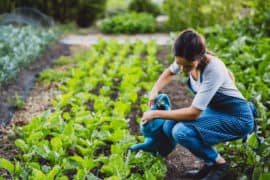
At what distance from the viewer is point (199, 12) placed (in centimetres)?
975

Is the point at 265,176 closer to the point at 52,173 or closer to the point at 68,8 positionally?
the point at 52,173

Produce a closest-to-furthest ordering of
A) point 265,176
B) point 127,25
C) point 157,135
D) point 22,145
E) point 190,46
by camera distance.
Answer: point 265,176 → point 190,46 → point 157,135 → point 22,145 → point 127,25

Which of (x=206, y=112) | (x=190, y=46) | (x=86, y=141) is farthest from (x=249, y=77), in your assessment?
(x=190, y=46)

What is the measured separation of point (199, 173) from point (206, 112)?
47cm

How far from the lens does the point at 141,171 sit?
12.0ft

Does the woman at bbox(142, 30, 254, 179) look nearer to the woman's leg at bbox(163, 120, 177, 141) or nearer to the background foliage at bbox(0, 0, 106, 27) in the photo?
the woman's leg at bbox(163, 120, 177, 141)

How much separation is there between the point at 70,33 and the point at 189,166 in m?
7.97

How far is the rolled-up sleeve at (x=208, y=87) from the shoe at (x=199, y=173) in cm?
58

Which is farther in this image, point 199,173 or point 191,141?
point 199,173

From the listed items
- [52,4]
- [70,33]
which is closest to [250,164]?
[70,33]

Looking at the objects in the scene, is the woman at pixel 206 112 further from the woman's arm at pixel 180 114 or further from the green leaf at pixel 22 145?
the green leaf at pixel 22 145

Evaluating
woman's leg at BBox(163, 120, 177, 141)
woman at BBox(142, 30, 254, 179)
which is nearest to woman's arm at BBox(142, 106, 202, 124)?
woman at BBox(142, 30, 254, 179)

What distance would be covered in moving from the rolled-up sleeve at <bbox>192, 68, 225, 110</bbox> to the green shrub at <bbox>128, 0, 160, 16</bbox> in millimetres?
10582

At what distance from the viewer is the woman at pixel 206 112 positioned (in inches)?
123
